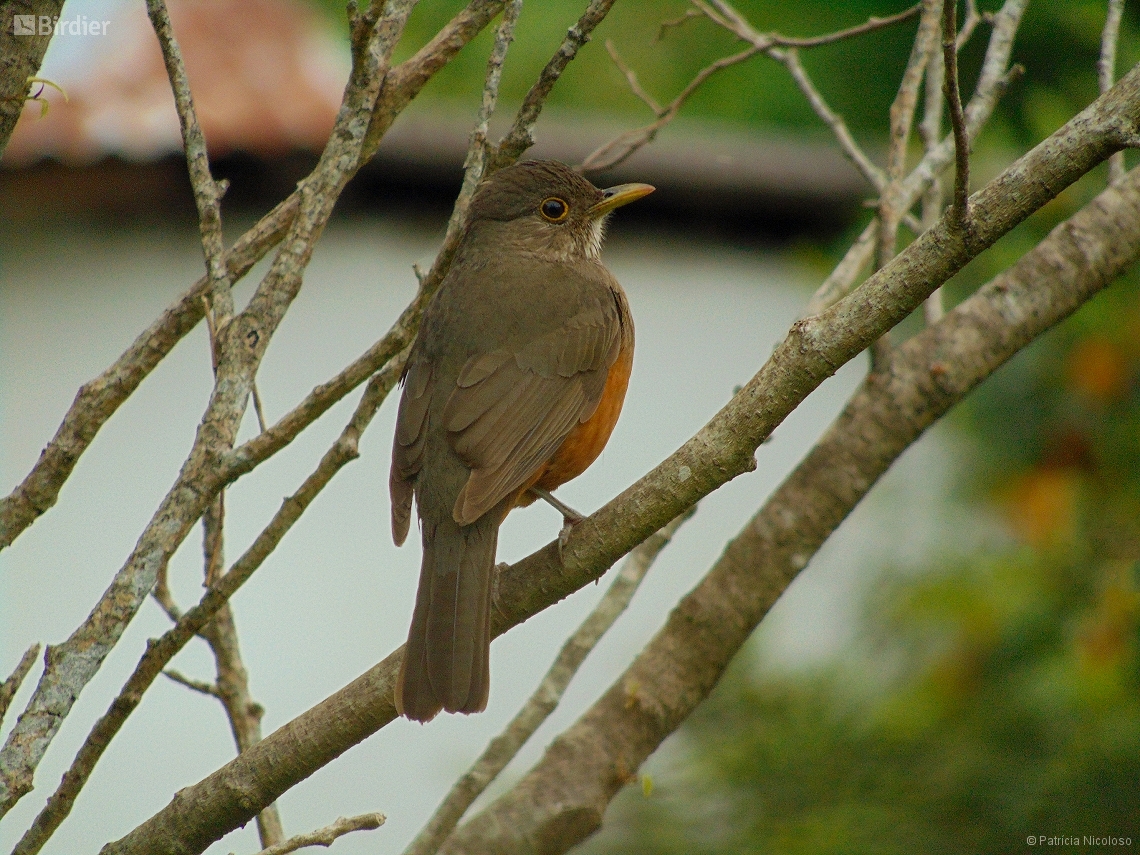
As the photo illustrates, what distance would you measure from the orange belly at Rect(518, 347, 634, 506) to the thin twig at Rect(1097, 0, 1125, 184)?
1.69 meters

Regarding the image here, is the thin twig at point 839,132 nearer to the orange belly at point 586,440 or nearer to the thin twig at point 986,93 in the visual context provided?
the thin twig at point 986,93

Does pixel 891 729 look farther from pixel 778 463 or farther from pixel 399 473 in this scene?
pixel 778 463

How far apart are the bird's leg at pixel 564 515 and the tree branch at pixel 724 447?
0.06 metres

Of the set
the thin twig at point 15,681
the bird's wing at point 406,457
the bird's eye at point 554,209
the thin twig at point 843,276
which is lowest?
the thin twig at point 15,681

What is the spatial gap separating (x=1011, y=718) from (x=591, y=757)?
190cm

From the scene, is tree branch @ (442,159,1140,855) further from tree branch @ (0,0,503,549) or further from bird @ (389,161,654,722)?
tree branch @ (0,0,503,549)

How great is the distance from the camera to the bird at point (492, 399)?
3580 millimetres

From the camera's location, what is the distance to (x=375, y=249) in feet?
28.9

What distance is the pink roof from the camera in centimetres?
762

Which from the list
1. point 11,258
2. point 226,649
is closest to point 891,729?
point 226,649

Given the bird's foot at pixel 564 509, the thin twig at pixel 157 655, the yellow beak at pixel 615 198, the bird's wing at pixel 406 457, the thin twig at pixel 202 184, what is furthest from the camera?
the yellow beak at pixel 615 198

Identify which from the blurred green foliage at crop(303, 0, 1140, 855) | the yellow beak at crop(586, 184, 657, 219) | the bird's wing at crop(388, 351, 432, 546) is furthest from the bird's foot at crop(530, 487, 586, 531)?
the yellow beak at crop(586, 184, 657, 219)

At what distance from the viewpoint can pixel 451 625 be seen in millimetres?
3568

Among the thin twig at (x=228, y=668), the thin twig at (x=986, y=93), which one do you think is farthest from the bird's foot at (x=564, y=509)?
the thin twig at (x=986, y=93)
